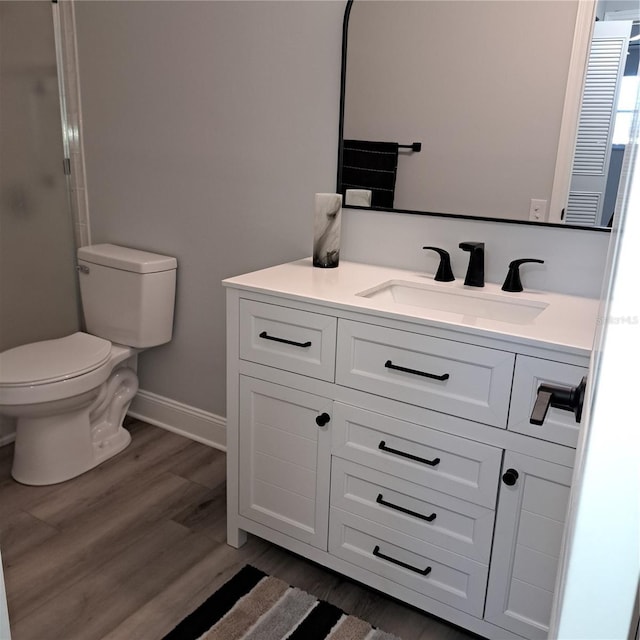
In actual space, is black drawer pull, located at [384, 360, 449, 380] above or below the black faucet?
below

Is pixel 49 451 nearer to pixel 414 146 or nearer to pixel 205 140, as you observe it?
pixel 205 140

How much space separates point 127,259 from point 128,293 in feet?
0.44

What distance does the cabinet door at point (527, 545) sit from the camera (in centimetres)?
A: 142

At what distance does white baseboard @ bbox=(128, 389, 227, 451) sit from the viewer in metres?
2.64

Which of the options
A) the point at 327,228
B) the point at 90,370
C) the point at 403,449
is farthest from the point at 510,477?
the point at 90,370

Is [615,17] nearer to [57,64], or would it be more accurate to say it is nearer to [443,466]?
[443,466]

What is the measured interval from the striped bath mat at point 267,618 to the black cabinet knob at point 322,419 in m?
0.52

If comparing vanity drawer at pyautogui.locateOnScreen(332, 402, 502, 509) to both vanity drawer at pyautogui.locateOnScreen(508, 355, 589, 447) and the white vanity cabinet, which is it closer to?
the white vanity cabinet

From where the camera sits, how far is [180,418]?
9.04ft

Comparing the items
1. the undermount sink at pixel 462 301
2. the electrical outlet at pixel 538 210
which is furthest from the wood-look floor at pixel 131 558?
the electrical outlet at pixel 538 210

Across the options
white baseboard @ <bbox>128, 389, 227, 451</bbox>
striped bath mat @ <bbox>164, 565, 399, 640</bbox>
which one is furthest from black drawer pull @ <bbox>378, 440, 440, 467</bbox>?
white baseboard @ <bbox>128, 389, 227, 451</bbox>

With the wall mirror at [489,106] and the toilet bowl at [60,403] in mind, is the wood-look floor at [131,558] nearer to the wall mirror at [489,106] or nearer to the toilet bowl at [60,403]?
the toilet bowl at [60,403]

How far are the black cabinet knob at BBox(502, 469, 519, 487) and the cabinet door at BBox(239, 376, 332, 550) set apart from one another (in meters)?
0.49

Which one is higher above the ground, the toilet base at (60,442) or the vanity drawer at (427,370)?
the vanity drawer at (427,370)
